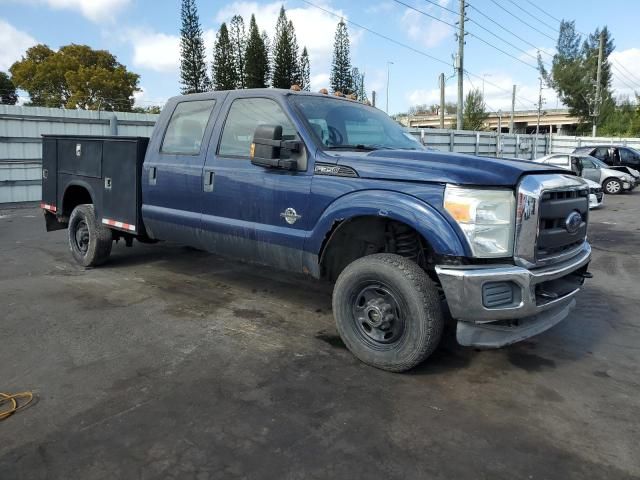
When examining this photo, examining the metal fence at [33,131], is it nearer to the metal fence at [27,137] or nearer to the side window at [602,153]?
the metal fence at [27,137]

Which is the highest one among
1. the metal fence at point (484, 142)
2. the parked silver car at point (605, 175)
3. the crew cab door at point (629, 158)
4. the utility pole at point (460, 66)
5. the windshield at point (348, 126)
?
the utility pole at point (460, 66)

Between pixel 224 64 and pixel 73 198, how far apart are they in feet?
164

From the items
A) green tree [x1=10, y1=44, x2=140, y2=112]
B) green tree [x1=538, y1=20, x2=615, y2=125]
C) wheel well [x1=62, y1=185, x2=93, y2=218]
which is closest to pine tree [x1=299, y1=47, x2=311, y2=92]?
green tree [x1=10, y1=44, x2=140, y2=112]

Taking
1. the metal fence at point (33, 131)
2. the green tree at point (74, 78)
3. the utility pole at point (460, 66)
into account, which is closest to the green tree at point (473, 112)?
the utility pole at point (460, 66)

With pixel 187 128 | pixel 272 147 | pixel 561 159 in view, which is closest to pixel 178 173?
pixel 187 128

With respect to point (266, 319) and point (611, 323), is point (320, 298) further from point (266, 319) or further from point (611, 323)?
point (611, 323)

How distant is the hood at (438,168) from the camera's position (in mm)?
3299

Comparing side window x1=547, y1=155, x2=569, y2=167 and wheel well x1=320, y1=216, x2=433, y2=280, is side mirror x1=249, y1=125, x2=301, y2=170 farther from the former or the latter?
side window x1=547, y1=155, x2=569, y2=167

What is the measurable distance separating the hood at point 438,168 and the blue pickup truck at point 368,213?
0.03 ft

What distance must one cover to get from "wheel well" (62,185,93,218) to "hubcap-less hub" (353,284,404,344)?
14.5 feet

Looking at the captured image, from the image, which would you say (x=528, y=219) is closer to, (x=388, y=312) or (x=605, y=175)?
(x=388, y=312)

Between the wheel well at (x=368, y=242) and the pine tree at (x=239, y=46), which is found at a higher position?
the pine tree at (x=239, y=46)

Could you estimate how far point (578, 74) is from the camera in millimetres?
67750

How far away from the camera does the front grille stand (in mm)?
3428
